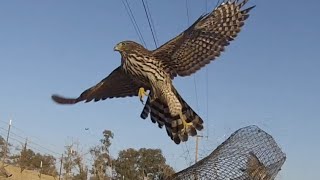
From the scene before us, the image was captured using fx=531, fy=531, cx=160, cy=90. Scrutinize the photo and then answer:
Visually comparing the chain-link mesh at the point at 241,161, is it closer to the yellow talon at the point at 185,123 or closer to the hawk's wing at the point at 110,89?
the yellow talon at the point at 185,123

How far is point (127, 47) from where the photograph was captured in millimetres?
6113

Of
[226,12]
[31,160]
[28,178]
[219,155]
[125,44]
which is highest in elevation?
[31,160]

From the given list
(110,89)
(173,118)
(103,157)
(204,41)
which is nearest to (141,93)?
(173,118)

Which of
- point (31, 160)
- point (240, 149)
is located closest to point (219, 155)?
point (240, 149)

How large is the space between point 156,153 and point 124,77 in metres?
45.0

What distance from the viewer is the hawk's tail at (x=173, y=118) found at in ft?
22.0

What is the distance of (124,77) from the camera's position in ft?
23.2

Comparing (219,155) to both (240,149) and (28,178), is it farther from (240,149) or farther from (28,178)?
(28,178)

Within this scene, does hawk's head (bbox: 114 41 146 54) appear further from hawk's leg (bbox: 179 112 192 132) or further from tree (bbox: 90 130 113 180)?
tree (bbox: 90 130 113 180)

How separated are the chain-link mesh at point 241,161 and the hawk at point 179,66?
58cm

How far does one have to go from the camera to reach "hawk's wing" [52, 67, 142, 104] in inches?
281

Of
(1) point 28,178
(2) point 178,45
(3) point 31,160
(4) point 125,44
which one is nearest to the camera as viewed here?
(4) point 125,44

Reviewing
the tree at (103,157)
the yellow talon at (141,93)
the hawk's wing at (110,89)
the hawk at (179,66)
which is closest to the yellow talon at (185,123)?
the hawk at (179,66)

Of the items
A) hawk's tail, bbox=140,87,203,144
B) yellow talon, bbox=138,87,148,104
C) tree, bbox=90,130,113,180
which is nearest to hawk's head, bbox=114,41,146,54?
yellow talon, bbox=138,87,148,104
